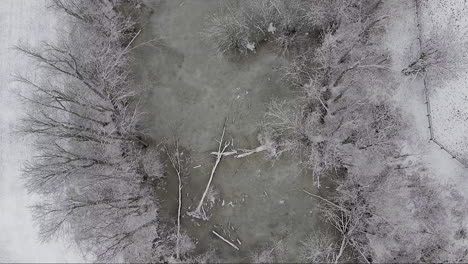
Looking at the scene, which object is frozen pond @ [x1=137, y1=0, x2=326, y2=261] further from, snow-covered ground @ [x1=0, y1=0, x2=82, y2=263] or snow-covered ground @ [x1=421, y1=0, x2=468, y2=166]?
snow-covered ground @ [x1=421, y1=0, x2=468, y2=166]

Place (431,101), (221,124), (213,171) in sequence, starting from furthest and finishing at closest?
(221,124)
(213,171)
(431,101)

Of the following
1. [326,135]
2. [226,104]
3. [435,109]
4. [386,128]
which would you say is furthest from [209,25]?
[435,109]

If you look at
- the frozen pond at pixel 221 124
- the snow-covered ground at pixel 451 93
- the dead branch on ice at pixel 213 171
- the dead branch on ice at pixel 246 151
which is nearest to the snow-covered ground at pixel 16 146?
the frozen pond at pixel 221 124

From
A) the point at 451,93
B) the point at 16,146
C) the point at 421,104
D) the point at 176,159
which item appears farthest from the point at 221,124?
the point at 451,93

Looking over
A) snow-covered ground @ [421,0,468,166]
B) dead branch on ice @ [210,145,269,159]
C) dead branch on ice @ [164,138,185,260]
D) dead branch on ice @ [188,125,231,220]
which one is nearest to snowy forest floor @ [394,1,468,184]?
snow-covered ground @ [421,0,468,166]

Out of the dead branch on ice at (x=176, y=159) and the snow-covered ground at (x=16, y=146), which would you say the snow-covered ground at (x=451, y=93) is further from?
the snow-covered ground at (x=16, y=146)

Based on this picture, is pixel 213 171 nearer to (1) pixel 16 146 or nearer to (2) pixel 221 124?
(2) pixel 221 124
